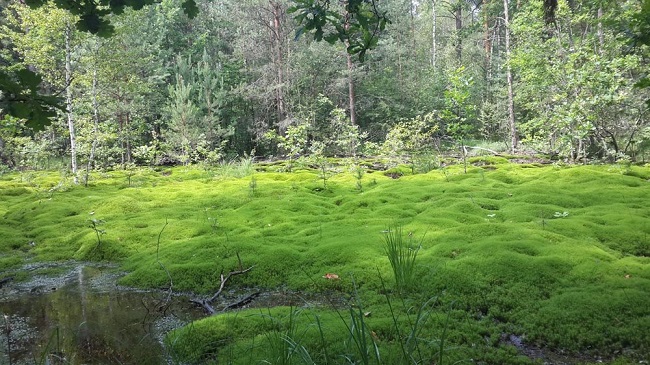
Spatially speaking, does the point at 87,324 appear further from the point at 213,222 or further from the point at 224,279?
the point at 213,222

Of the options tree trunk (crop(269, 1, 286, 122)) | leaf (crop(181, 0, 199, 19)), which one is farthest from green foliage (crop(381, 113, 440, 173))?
tree trunk (crop(269, 1, 286, 122))

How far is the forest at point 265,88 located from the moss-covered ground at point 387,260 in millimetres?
2695

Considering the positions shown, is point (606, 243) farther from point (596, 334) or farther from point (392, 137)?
point (392, 137)

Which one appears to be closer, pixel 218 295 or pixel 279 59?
pixel 218 295

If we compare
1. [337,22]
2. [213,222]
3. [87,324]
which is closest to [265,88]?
[213,222]

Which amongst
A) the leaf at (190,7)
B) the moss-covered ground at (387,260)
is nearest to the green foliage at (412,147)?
the moss-covered ground at (387,260)

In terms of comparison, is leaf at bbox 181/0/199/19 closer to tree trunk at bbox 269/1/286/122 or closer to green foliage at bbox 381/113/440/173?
green foliage at bbox 381/113/440/173

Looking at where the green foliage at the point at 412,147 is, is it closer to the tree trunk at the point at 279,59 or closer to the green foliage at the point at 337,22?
the green foliage at the point at 337,22

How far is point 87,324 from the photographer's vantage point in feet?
11.3

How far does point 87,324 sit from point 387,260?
2.72 m

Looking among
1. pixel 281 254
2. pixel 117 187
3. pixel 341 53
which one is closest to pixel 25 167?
pixel 117 187

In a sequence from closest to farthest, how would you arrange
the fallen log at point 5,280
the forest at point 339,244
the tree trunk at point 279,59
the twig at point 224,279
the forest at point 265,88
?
the forest at point 339,244 < the twig at point 224,279 < the fallen log at point 5,280 < the forest at point 265,88 < the tree trunk at point 279,59

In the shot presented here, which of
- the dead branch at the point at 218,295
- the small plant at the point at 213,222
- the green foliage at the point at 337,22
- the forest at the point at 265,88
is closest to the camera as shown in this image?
the green foliage at the point at 337,22

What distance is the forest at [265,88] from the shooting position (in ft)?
34.2
